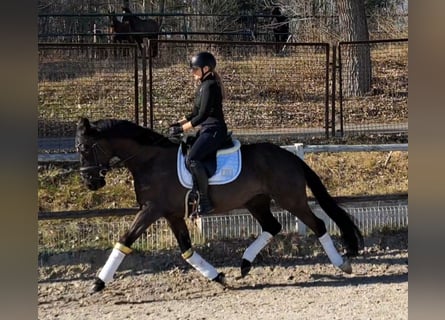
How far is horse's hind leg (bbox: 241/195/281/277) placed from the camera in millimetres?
6418

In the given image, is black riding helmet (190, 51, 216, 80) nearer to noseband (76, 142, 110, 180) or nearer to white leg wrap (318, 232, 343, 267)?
noseband (76, 142, 110, 180)

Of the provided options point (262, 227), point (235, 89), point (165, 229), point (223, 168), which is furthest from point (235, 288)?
point (235, 89)

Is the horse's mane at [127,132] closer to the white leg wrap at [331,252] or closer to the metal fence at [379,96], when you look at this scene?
the white leg wrap at [331,252]

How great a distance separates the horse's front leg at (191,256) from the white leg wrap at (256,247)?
333 millimetres

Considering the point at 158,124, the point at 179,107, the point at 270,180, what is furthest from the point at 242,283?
the point at 179,107

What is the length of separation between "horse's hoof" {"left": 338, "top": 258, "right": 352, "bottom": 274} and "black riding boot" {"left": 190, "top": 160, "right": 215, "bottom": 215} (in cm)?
145

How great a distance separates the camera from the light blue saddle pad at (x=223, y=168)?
6.13m

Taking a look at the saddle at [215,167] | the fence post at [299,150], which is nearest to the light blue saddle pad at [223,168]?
the saddle at [215,167]

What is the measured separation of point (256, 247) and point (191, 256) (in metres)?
0.69
